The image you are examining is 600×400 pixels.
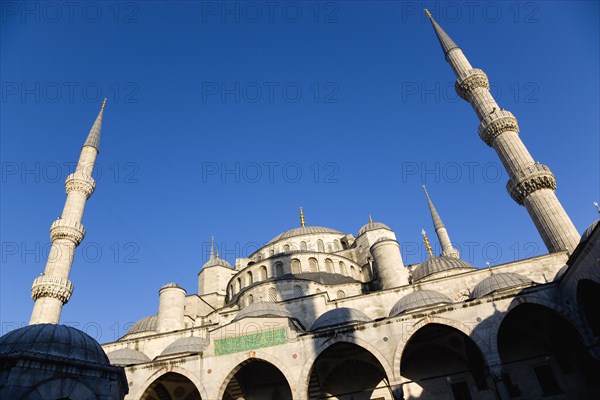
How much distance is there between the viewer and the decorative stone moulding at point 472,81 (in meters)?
23.0

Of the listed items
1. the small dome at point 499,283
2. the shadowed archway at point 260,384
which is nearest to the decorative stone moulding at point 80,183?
the shadowed archway at point 260,384

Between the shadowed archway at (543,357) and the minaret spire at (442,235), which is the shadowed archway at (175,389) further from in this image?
the minaret spire at (442,235)

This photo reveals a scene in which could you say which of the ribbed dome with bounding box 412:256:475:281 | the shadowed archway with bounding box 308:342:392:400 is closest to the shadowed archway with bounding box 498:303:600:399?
the shadowed archway with bounding box 308:342:392:400

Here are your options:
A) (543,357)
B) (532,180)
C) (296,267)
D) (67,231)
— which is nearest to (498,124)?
(532,180)

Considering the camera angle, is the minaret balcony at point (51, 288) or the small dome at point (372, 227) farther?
the small dome at point (372, 227)

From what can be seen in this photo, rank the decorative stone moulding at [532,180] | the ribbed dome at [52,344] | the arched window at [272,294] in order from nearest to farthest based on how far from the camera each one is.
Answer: the ribbed dome at [52,344], the decorative stone moulding at [532,180], the arched window at [272,294]

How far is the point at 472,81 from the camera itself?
75.7 feet

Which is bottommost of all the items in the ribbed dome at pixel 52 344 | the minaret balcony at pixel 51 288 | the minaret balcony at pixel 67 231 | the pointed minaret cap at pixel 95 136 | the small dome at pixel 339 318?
the ribbed dome at pixel 52 344

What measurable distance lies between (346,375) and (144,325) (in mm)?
12942

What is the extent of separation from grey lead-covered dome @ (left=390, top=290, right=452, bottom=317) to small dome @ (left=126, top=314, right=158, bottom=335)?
46.3 ft

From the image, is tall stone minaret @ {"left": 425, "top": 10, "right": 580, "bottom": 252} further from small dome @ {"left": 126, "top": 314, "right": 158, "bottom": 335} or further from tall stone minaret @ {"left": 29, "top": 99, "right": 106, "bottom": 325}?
tall stone minaret @ {"left": 29, "top": 99, "right": 106, "bottom": 325}

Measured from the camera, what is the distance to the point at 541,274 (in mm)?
17391

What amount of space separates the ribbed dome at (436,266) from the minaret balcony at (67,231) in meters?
16.8

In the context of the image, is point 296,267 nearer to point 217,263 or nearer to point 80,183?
point 217,263
